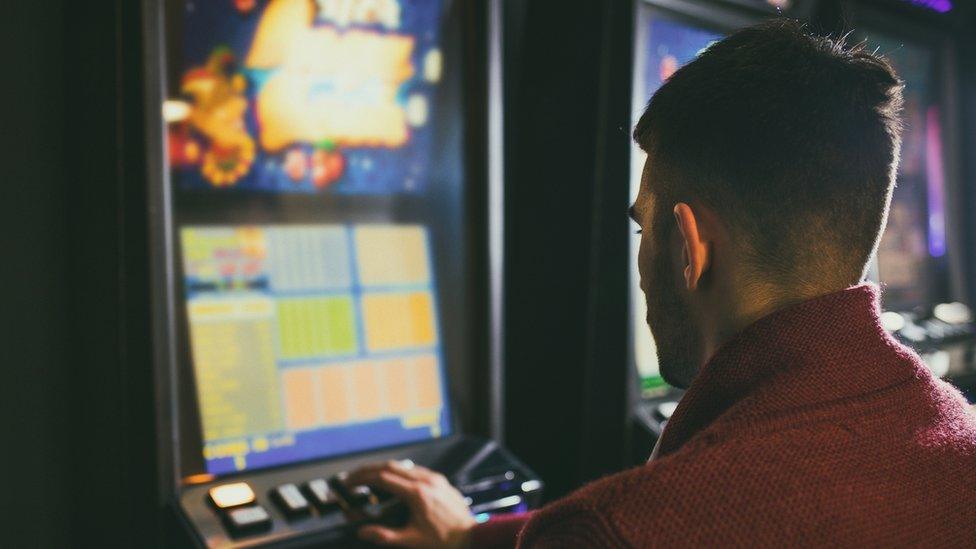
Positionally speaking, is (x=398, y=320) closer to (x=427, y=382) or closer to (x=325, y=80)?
(x=427, y=382)

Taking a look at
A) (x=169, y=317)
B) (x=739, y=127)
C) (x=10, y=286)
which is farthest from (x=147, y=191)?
(x=739, y=127)

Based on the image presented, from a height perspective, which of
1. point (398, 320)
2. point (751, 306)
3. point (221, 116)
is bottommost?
point (398, 320)

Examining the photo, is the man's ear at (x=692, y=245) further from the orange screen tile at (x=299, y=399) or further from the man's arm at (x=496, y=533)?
the orange screen tile at (x=299, y=399)

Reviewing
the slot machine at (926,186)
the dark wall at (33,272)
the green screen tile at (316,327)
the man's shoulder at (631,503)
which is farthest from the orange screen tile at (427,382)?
the slot machine at (926,186)

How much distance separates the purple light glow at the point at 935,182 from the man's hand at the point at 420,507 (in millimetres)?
2108

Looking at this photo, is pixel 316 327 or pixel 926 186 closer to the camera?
pixel 316 327

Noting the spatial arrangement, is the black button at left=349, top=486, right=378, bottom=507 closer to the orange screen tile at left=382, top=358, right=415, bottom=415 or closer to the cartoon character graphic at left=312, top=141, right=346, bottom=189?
the orange screen tile at left=382, top=358, right=415, bottom=415

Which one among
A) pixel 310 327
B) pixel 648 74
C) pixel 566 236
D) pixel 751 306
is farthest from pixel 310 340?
pixel 648 74

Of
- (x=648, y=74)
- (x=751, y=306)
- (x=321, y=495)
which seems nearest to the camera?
(x=751, y=306)

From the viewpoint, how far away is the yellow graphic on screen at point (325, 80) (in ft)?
4.85

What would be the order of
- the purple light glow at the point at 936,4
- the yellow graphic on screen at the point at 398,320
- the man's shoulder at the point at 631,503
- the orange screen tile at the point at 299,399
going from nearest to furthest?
the man's shoulder at the point at 631,503, the orange screen tile at the point at 299,399, the yellow graphic on screen at the point at 398,320, the purple light glow at the point at 936,4

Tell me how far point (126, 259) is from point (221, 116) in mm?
298

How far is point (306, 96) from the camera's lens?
1.52 meters

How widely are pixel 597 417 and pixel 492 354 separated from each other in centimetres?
35
